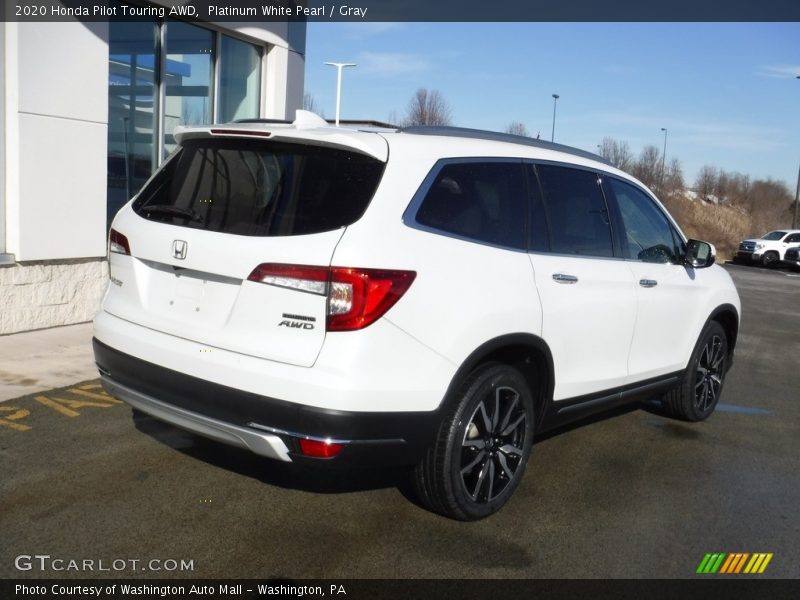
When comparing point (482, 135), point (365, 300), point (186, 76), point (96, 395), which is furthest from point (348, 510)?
point (186, 76)

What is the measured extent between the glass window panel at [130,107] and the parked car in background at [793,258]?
2918 centimetres

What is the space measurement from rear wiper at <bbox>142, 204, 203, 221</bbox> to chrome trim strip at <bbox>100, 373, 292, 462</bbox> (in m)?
0.85

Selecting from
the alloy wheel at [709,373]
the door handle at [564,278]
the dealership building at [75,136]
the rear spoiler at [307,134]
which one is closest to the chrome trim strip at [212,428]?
the rear spoiler at [307,134]

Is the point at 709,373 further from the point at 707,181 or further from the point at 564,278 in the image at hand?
the point at 707,181

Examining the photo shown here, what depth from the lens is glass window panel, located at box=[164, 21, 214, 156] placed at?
31.3 feet

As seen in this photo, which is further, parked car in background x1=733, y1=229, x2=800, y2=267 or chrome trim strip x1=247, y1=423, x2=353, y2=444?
parked car in background x1=733, y1=229, x2=800, y2=267

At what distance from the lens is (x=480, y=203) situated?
4.02 metres

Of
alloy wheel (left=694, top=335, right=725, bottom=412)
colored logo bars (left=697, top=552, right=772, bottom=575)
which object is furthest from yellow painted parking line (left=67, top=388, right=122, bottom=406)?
alloy wheel (left=694, top=335, right=725, bottom=412)

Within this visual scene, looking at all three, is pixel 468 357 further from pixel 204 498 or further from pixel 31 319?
pixel 31 319

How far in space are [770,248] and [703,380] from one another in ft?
100

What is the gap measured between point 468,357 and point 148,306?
1515 millimetres

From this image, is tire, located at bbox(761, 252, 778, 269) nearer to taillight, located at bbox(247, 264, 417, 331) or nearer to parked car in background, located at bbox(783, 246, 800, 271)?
parked car in background, located at bbox(783, 246, 800, 271)

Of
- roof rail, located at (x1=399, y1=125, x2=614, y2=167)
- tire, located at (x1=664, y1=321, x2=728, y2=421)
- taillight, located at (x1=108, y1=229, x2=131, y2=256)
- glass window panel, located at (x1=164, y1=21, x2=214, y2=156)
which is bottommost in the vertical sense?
tire, located at (x1=664, y1=321, x2=728, y2=421)
